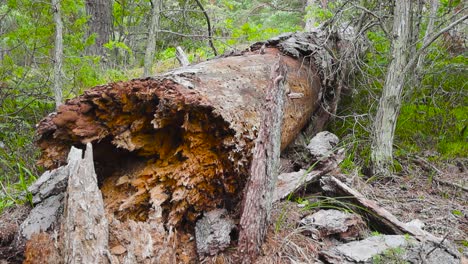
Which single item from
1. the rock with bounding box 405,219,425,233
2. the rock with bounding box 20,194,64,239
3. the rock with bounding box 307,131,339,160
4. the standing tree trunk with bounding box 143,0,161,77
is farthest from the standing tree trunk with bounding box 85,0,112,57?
the rock with bounding box 405,219,425,233

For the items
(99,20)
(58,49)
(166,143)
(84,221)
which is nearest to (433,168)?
(166,143)

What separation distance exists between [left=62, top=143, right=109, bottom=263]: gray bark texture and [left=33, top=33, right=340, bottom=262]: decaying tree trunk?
0.68 ft

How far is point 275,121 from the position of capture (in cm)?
248

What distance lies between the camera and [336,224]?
274 centimetres

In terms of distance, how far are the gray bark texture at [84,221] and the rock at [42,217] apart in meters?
0.53

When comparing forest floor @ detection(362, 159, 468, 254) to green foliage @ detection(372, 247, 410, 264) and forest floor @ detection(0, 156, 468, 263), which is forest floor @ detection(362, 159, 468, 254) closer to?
forest floor @ detection(0, 156, 468, 263)

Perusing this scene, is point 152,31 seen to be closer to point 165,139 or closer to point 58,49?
point 58,49

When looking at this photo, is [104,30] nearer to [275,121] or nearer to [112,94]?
[112,94]

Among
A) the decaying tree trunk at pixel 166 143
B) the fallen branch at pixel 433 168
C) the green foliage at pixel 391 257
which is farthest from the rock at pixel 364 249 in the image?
the fallen branch at pixel 433 168

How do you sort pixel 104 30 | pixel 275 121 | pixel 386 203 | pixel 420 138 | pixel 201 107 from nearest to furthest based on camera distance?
pixel 275 121 → pixel 201 107 → pixel 386 203 → pixel 420 138 → pixel 104 30

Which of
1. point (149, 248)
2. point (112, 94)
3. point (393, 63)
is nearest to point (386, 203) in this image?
point (393, 63)

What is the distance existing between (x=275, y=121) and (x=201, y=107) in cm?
63

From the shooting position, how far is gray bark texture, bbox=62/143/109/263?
203 centimetres

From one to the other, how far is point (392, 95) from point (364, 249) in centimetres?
207
